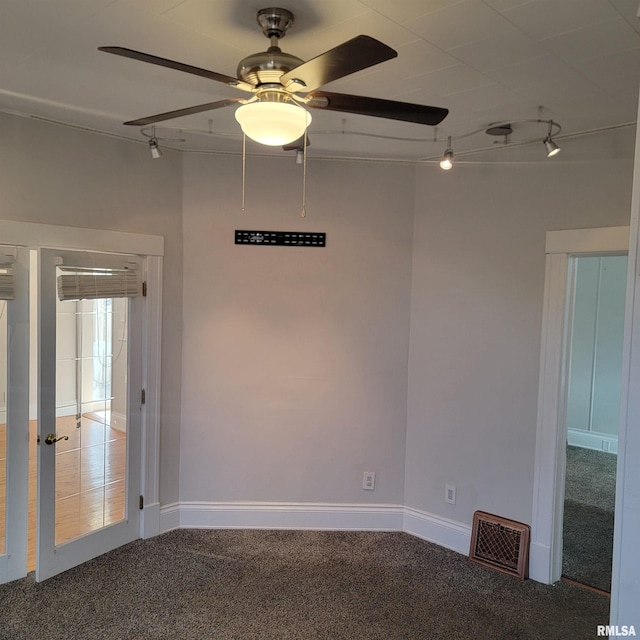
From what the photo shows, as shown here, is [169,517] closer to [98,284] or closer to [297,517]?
[297,517]

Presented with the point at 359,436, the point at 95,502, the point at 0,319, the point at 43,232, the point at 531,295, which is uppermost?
the point at 43,232

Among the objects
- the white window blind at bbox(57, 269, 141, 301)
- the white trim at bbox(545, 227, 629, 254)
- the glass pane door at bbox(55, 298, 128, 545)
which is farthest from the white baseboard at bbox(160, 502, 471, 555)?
the white trim at bbox(545, 227, 629, 254)

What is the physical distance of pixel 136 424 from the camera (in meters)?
3.57

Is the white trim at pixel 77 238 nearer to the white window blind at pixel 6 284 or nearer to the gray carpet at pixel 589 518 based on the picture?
the white window blind at pixel 6 284

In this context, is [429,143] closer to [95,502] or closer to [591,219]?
[591,219]

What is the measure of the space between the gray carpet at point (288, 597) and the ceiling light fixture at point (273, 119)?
2.45 meters

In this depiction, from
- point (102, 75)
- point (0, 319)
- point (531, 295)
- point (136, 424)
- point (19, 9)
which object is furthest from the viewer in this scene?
point (136, 424)

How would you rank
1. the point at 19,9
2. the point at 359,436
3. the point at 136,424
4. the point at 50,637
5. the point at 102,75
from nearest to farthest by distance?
1. the point at 19,9
2. the point at 102,75
3. the point at 50,637
4. the point at 136,424
5. the point at 359,436

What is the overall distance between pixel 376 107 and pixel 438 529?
120 inches

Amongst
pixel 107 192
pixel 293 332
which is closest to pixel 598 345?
pixel 293 332

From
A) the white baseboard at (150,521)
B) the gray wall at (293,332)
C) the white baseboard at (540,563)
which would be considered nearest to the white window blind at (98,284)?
the gray wall at (293,332)

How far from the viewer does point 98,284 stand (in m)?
3.25

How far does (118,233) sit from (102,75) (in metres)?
1.18

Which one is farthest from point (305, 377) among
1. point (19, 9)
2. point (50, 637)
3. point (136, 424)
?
point (19, 9)
